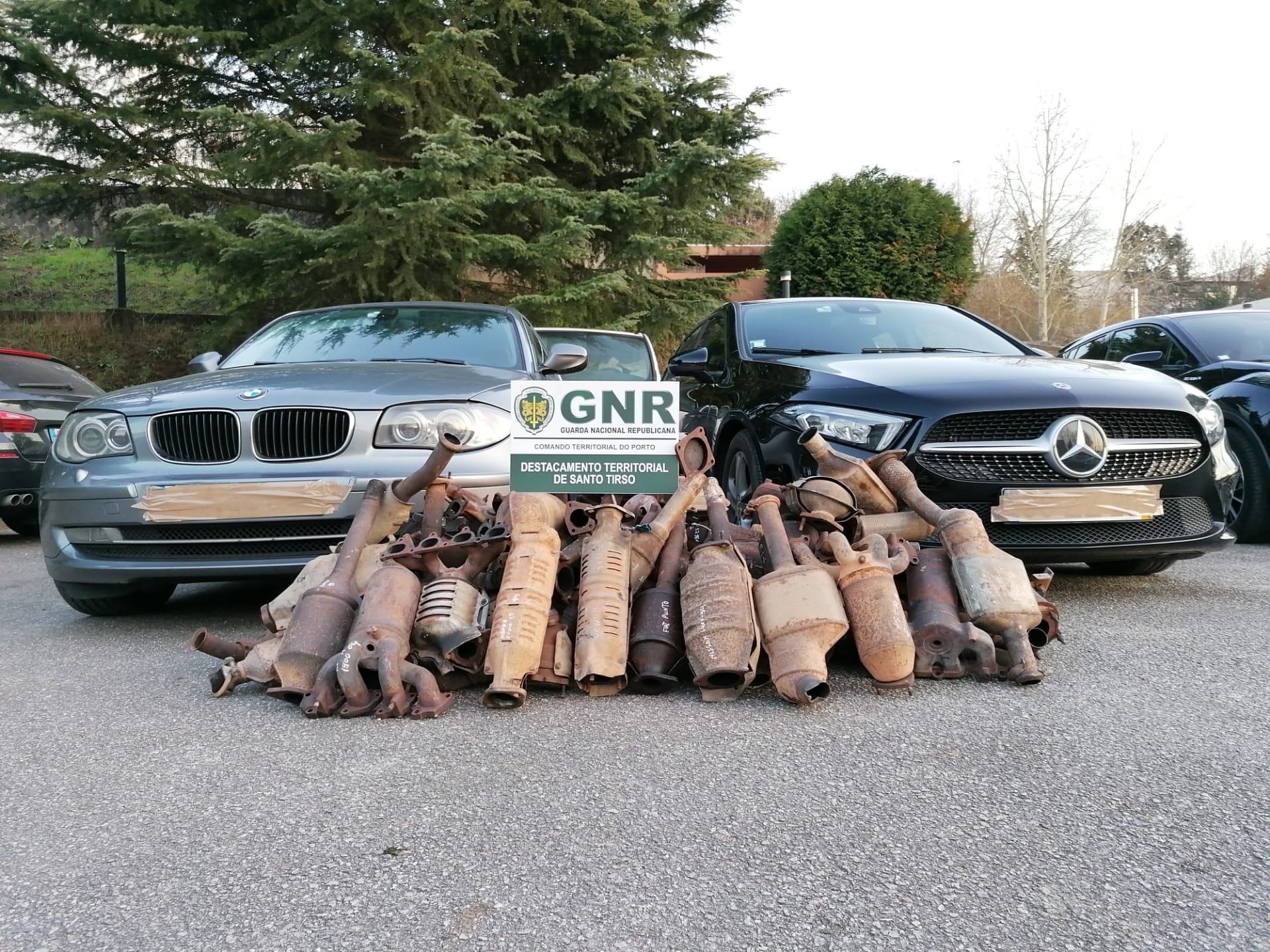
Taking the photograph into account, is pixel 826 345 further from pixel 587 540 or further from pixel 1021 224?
pixel 1021 224

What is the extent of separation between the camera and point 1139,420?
4418 mm

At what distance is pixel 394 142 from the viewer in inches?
551

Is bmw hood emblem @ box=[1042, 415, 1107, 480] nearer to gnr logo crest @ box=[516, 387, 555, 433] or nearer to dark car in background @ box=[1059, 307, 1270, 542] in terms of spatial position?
dark car in background @ box=[1059, 307, 1270, 542]

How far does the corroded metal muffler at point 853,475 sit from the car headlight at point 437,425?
1.27 m

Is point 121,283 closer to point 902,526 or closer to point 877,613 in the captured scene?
point 902,526

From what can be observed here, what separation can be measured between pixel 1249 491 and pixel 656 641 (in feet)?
17.0

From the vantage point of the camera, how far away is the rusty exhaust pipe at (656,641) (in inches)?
126

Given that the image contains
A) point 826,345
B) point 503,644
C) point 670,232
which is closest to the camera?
point 503,644

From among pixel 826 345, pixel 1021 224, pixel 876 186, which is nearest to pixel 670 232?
pixel 876 186

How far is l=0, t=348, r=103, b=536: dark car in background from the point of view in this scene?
7512 mm

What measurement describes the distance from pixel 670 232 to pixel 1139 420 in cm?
1030

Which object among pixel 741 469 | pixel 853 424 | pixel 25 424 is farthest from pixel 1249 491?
pixel 25 424

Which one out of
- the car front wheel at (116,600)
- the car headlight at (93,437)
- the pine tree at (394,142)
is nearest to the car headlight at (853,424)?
the car headlight at (93,437)

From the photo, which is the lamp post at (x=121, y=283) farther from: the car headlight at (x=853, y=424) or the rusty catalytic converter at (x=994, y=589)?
the rusty catalytic converter at (x=994, y=589)
